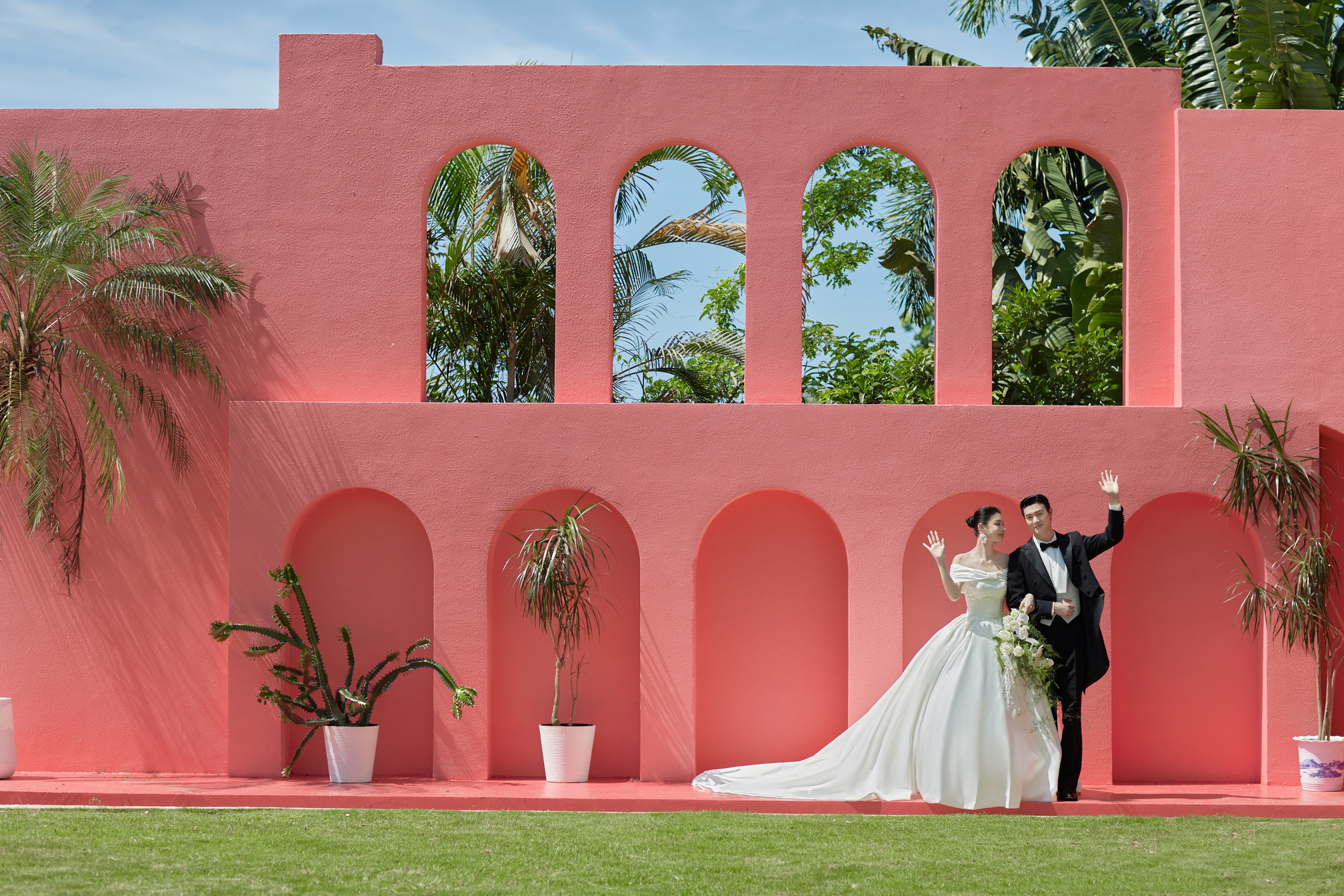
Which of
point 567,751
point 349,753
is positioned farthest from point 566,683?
point 349,753

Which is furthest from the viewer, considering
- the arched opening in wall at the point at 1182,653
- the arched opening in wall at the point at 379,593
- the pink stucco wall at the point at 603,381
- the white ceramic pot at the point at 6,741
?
the arched opening in wall at the point at 379,593

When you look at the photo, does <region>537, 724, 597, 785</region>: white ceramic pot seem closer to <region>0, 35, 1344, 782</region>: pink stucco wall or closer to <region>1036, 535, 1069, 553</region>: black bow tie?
<region>0, 35, 1344, 782</region>: pink stucco wall

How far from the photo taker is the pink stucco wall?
33.4 feet

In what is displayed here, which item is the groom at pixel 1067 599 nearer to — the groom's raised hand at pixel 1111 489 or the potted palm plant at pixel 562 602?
the groom's raised hand at pixel 1111 489

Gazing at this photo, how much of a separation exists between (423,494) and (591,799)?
267 cm

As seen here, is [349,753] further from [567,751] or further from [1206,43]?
[1206,43]

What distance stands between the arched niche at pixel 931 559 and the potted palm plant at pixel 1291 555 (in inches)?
63.8

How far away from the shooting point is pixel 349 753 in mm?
9969

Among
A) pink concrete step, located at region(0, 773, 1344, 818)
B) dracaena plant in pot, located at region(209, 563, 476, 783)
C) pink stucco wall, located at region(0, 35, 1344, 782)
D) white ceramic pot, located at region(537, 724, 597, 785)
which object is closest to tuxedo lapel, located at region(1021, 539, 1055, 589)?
pink stucco wall, located at region(0, 35, 1344, 782)

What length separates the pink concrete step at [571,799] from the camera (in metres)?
8.94

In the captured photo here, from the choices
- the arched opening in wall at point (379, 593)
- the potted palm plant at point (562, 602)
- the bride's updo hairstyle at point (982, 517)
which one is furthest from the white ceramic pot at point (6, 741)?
the bride's updo hairstyle at point (982, 517)

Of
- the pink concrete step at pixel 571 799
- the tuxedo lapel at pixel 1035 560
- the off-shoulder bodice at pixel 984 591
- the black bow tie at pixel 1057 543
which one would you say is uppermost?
the black bow tie at pixel 1057 543

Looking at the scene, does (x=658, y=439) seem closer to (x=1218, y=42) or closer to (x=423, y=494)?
(x=423, y=494)

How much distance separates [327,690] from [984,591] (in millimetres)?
4816
